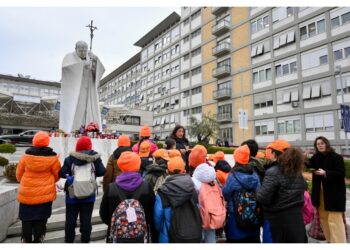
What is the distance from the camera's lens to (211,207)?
322 centimetres

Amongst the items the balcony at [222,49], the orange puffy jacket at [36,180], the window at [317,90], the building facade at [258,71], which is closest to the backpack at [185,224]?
the orange puffy jacket at [36,180]

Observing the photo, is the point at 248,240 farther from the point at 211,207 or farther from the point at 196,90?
the point at 196,90

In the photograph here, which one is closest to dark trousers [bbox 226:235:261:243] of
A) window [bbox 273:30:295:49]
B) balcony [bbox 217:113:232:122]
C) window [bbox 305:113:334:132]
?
window [bbox 305:113:334:132]

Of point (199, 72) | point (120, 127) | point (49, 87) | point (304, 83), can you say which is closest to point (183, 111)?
point (199, 72)

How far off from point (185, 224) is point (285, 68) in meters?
26.3

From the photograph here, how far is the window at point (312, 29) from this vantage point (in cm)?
2339

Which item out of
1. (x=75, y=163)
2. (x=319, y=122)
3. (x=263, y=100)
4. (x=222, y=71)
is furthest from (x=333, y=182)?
(x=222, y=71)

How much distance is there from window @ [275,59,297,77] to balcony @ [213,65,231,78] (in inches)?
249

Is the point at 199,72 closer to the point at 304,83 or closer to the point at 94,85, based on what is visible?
the point at 304,83

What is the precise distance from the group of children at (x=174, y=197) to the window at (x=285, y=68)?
24091mm

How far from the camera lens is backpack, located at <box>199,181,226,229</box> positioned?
3.18 meters

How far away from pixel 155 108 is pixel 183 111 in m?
8.30

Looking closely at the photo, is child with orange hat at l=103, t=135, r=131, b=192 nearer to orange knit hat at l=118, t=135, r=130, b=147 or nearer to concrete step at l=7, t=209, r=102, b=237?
orange knit hat at l=118, t=135, r=130, b=147

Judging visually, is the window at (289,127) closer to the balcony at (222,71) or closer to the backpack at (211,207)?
the balcony at (222,71)
